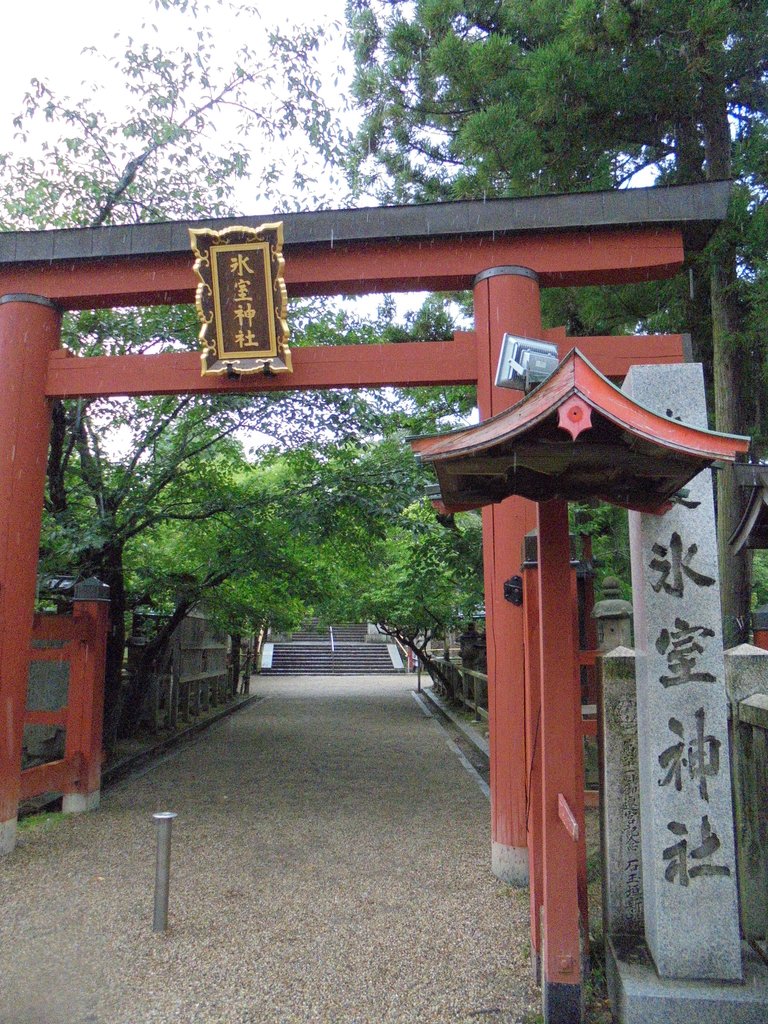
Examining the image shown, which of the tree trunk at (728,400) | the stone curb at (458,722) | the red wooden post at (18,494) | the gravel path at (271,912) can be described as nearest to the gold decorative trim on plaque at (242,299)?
the red wooden post at (18,494)

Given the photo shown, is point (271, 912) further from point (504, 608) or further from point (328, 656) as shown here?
point (328, 656)

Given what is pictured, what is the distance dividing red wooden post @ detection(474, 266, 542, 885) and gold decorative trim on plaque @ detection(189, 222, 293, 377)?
1.77 metres

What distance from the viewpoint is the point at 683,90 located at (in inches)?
345

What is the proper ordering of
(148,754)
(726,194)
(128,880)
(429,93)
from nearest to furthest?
(128,880), (726,194), (429,93), (148,754)

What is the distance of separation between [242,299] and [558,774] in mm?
4906

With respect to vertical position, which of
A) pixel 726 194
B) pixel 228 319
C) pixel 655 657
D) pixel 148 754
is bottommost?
pixel 148 754

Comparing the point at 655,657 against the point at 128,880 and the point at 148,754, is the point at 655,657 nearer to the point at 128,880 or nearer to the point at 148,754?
the point at 128,880

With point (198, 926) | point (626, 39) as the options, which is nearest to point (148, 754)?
point (198, 926)

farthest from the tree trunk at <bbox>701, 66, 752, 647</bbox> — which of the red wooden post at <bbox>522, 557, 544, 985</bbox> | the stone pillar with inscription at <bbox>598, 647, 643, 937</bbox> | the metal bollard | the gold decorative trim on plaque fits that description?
the metal bollard

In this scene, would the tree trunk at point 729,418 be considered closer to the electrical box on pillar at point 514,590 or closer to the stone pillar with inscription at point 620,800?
the electrical box on pillar at point 514,590

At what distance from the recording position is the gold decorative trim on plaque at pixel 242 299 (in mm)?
6777

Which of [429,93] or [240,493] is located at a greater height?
[429,93]

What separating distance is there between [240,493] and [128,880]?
5.76 m

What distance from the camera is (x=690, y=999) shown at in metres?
3.39
